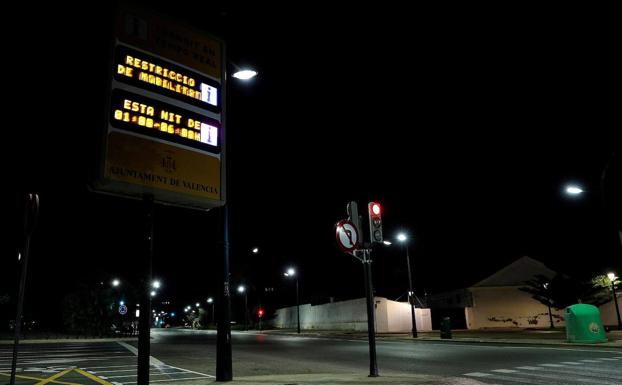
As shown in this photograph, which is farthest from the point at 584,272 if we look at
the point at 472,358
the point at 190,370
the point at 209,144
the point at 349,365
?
the point at 209,144

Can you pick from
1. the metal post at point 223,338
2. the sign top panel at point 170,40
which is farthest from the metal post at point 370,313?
the sign top panel at point 170,40

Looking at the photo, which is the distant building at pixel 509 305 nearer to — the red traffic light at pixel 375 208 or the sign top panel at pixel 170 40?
the red traffic light at pixel 375 208

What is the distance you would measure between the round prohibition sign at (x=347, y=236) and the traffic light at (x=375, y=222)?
371 mm

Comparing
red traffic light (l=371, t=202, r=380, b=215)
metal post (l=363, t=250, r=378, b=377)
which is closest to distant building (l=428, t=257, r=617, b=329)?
metal post (l=363, t=250, r=378, b=377)

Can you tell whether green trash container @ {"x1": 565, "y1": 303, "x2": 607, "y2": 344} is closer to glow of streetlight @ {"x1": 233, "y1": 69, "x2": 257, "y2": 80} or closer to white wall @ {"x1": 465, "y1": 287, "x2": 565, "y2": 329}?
glow of streetlight @ {"x1": 233, "y1": 69, "x2": 257, "y2": 80}

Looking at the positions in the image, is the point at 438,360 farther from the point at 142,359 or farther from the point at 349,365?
the point at 142,359

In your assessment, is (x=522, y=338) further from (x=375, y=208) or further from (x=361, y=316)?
(x=361, y=316)

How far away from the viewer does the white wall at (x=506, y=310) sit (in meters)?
46.0

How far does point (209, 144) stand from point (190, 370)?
32.7ft

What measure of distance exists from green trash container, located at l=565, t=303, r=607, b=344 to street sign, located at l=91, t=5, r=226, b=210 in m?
20.0

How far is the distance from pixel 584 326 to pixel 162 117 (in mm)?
21368

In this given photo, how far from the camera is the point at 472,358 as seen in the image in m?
16.4

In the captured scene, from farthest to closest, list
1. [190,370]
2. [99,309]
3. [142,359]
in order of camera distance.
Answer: [99,309] → [190,370] → [142,359]

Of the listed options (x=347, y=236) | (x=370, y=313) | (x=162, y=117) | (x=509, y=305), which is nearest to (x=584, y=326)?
(x=370, y=313)
